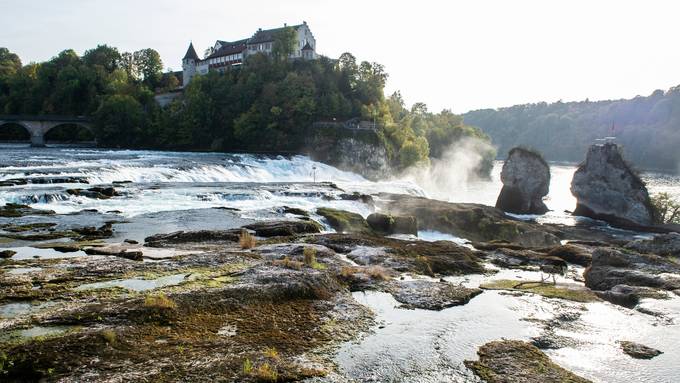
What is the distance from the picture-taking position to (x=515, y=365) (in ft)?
38.4

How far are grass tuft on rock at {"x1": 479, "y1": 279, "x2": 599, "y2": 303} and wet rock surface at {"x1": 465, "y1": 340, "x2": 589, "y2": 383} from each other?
18.9 feet

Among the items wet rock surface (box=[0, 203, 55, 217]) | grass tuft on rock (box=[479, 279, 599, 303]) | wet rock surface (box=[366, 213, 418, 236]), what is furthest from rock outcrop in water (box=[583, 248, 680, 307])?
→ wet rock surface (box=[0, 203, 55, 217])

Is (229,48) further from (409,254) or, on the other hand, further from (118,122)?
(409,254)

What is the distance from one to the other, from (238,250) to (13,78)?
134m

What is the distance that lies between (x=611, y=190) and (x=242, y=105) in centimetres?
7441

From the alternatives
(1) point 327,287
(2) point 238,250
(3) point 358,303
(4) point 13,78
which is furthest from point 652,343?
(4) point 13,78

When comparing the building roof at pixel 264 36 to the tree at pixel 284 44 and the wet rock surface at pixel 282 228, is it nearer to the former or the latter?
the tree at pixel 284 44

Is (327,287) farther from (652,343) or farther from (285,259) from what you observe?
(652,343)

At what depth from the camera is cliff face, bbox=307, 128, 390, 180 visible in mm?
88688

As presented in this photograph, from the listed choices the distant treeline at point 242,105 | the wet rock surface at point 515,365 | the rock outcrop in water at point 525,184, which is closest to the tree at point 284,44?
the distant treeline at point 242,105

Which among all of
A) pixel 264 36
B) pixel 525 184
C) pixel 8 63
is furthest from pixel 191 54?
pixel 525 184

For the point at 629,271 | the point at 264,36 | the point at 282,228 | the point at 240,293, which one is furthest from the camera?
the point at 264,36

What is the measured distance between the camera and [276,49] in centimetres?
11156

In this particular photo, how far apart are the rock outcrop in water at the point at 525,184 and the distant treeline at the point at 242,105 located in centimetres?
3914
